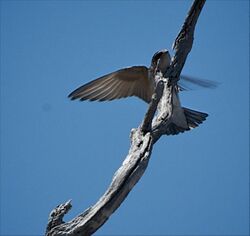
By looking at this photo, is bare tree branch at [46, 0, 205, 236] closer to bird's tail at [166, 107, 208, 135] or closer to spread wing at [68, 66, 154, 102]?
bird's tail at [166, 107, 208, 135]

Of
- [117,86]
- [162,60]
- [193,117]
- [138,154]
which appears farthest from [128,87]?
[138,154]

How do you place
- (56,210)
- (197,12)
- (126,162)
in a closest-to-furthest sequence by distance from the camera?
(56,210)
(126,162)
(197,12)

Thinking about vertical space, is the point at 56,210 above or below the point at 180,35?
below

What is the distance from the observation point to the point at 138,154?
3.45 meters

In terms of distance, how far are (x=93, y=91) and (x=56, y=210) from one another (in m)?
2.06

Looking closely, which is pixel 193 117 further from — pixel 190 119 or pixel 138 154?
pixel 138 154

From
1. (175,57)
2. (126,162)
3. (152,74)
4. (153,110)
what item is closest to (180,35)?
(175,57)

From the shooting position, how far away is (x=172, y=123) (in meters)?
4.18

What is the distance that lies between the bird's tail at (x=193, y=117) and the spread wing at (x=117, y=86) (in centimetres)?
55

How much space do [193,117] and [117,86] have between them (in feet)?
2.96

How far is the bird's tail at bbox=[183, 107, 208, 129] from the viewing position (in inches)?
172

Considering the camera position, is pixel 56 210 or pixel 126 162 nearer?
pixel 56 210

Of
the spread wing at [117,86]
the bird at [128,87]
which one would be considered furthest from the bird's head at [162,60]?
the spread wing at [117,86]

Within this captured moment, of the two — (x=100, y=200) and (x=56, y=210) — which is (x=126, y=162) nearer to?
(x=100, y=200)
